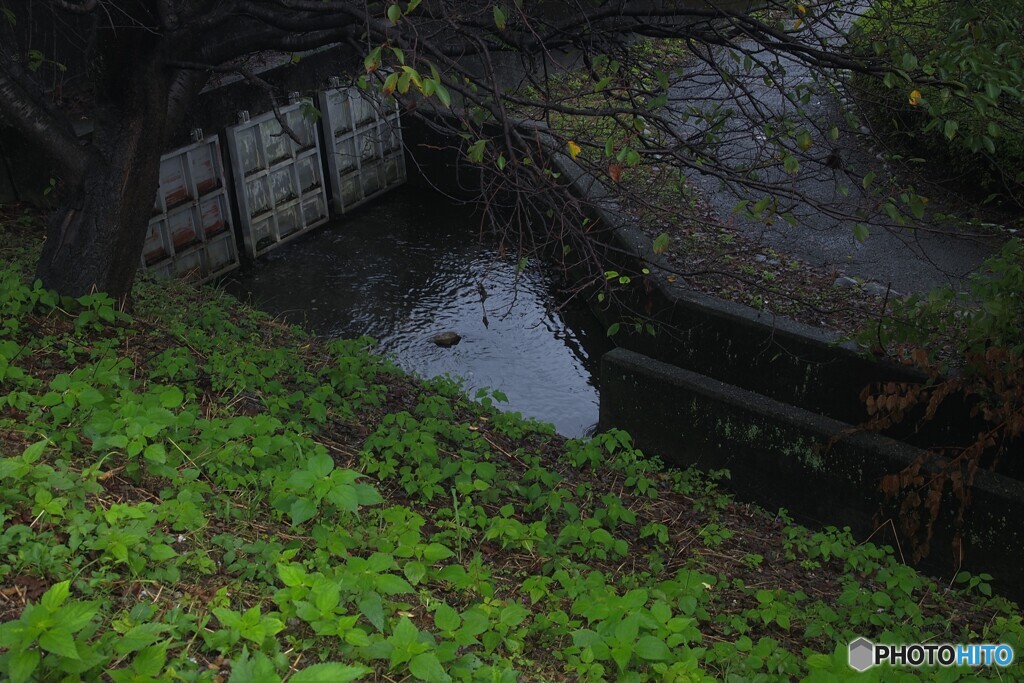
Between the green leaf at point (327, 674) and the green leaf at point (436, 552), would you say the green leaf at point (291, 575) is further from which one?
the green leaf at point (436, 552)

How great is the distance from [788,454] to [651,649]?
3824 mm

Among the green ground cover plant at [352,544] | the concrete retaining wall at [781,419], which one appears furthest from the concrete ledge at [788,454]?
the green ground cover plant at [352,544]

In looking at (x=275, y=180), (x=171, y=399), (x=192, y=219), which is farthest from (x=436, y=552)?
(x=275, y=180)

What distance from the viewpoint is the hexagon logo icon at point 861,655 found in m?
3.98

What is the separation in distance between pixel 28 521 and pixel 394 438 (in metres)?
2.55

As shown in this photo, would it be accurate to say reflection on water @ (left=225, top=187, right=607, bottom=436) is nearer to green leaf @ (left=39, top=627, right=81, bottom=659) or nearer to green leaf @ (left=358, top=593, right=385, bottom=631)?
green leaf @ (left=358, top=593, right=385, bottom=631)

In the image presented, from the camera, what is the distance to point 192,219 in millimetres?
10125

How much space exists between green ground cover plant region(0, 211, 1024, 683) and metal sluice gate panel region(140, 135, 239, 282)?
2399mm

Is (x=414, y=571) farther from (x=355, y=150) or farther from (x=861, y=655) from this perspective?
(x=355, y=150)

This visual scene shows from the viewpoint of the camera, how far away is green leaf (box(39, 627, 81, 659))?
2.31 m

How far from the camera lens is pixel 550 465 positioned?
637 cm

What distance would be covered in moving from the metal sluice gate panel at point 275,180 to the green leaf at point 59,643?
8.60 meters

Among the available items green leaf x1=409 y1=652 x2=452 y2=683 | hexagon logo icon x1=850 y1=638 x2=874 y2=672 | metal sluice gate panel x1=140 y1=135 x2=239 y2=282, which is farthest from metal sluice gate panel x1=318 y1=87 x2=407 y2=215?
green leaf x1=409 y1=652 x2=452 y2=683

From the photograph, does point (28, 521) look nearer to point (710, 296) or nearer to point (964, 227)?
point (710, 296)
